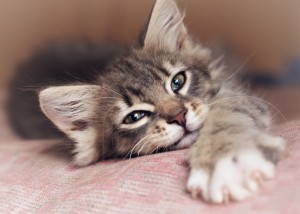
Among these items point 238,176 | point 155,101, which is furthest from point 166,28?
point 238,176

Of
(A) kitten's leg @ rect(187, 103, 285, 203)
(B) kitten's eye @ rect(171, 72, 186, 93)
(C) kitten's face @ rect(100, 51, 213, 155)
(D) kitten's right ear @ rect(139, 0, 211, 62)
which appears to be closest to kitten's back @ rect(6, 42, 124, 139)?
(D) kitten's right ear @ rect(139, 0, 211, 62)

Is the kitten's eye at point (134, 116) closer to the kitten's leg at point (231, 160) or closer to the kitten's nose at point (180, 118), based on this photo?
the kitten's nose at point (180, 118)

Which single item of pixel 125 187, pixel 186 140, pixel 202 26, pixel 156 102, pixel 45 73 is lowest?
pixel 125 187

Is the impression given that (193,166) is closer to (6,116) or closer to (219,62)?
(219,62)

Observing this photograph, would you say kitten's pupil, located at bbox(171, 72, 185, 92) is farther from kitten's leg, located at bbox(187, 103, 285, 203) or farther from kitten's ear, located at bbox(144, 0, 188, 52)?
kitten's leg, located at bbox(187, 103, 285, 203)

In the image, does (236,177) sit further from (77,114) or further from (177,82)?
(77,114)

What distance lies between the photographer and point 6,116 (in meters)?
2.46

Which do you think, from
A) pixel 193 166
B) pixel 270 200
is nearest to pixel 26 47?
pixel 193 166

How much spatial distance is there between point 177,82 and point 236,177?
0.58m

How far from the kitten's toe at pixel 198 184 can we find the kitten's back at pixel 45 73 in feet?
3.72

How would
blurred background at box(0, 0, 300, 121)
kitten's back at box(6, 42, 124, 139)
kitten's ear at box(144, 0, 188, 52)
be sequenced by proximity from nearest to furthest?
1. kitten's ear at box(144, 0, 188, 52)
2. kitten's back at box(6, 42, 124, 139)
3. blurred background at box(0, 0, 300, 121)

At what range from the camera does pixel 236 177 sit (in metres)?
0.99

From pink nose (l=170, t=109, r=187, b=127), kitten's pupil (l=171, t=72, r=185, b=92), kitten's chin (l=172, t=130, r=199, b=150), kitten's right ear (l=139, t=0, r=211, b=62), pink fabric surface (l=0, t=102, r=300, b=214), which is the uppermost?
kitten's right ear (l=139, t=0, r=211, b=62)

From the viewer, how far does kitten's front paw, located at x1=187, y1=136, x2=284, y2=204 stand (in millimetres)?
980
